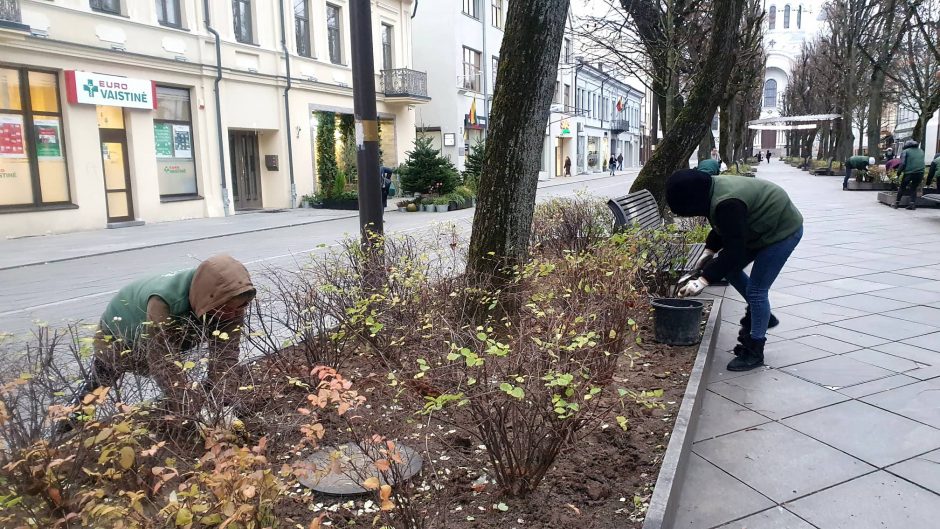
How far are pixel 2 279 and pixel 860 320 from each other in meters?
11.3

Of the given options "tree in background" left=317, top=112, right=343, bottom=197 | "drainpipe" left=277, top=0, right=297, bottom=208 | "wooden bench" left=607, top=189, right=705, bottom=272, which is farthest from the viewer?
A: "tree in background" left=317, top=112, right=343, bottom=197

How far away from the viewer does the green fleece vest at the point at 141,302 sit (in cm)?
335

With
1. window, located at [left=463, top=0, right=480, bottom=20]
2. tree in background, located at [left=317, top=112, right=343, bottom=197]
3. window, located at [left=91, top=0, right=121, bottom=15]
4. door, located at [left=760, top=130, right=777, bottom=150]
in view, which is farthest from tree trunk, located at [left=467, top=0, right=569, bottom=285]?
door, located at [left=760, top=130, right=777, bottom=150]

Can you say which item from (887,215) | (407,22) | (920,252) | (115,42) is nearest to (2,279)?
(115,42)

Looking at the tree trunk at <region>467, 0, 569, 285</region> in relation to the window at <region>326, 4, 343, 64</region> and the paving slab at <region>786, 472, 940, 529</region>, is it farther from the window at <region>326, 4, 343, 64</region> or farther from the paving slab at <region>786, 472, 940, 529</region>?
the window at <region>326, 4, 343, 64</region>

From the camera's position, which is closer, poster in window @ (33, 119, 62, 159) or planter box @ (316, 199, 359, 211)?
poster in window @ (33, 119, 62, 159)

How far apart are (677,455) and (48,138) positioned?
17.0 m

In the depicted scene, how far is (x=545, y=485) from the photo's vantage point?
2.95 metres

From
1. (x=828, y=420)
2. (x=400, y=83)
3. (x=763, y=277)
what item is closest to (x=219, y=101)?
(x=400, y=83)

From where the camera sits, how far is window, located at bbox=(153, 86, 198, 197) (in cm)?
1867

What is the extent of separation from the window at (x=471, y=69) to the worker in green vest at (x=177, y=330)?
3281 centimetres

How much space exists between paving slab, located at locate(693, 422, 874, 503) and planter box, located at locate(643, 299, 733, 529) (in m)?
0.21

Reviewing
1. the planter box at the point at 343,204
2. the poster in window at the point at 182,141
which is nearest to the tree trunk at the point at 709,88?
the poster in window at the point at 182,141

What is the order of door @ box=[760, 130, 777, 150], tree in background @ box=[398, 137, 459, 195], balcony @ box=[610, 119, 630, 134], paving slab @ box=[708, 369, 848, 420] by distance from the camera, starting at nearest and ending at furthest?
paving slab @ box=[708, 369, 848, 420] → tree in background @ box=[398, 137, 459, 195] → balcony @ box=[610, 119, 630, 134] → door @ box=[760, 130, 777, 150]
